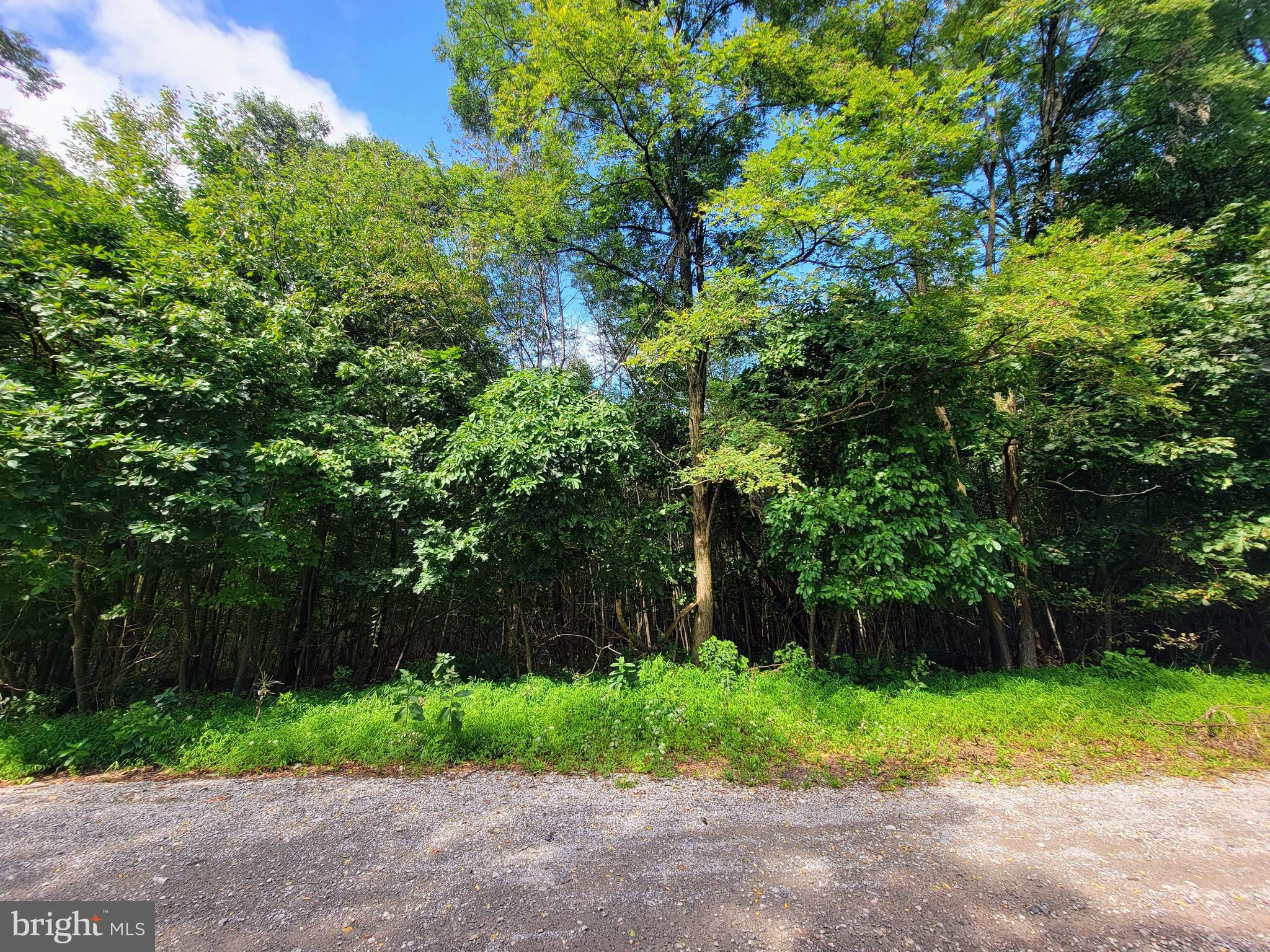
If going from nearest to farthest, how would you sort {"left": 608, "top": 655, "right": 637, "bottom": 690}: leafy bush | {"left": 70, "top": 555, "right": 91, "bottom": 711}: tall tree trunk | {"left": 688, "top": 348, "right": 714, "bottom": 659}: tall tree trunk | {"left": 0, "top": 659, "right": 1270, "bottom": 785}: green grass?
{"left": 0, "top": 659, "right": 1270, "bottom": 785}: green grass
{"left": 70, "top": 555, "right": 91, "bottom": 711}: tall tree trunk
{"left": 608, "top": 655, "right": 637, "bottom": 690}: leafy bush
{"left": 688, "top": 348, "right": 714, "bottom": 659}: tall tree trunk

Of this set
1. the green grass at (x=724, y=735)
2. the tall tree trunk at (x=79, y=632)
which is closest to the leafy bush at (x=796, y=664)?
the green grass at (x=724, y=735)

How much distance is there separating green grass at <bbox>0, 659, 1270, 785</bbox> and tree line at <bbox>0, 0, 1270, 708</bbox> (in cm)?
125

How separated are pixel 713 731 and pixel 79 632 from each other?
7155 mm

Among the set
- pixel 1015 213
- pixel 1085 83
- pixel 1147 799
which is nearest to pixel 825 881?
pixel 1147 799

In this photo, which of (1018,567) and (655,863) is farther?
(1018,567)

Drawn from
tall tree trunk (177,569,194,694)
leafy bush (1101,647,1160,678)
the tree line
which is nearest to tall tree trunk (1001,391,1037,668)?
the tree line

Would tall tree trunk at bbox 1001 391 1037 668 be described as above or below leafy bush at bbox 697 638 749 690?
above

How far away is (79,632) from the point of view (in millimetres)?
5379

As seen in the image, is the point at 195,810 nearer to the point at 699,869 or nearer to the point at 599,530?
the point at 699,869

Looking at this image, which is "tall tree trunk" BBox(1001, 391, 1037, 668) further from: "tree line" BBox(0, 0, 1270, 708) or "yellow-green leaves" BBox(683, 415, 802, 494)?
"yellow-green leaves" BBox(683, 415, 802, 494)

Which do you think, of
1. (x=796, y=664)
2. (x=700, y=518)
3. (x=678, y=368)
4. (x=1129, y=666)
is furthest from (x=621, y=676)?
(x=1129, y=666)

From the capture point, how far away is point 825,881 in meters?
2.40

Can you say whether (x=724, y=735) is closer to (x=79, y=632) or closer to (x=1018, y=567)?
(x=1018, y=567)

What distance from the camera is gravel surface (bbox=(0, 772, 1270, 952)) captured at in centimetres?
207
